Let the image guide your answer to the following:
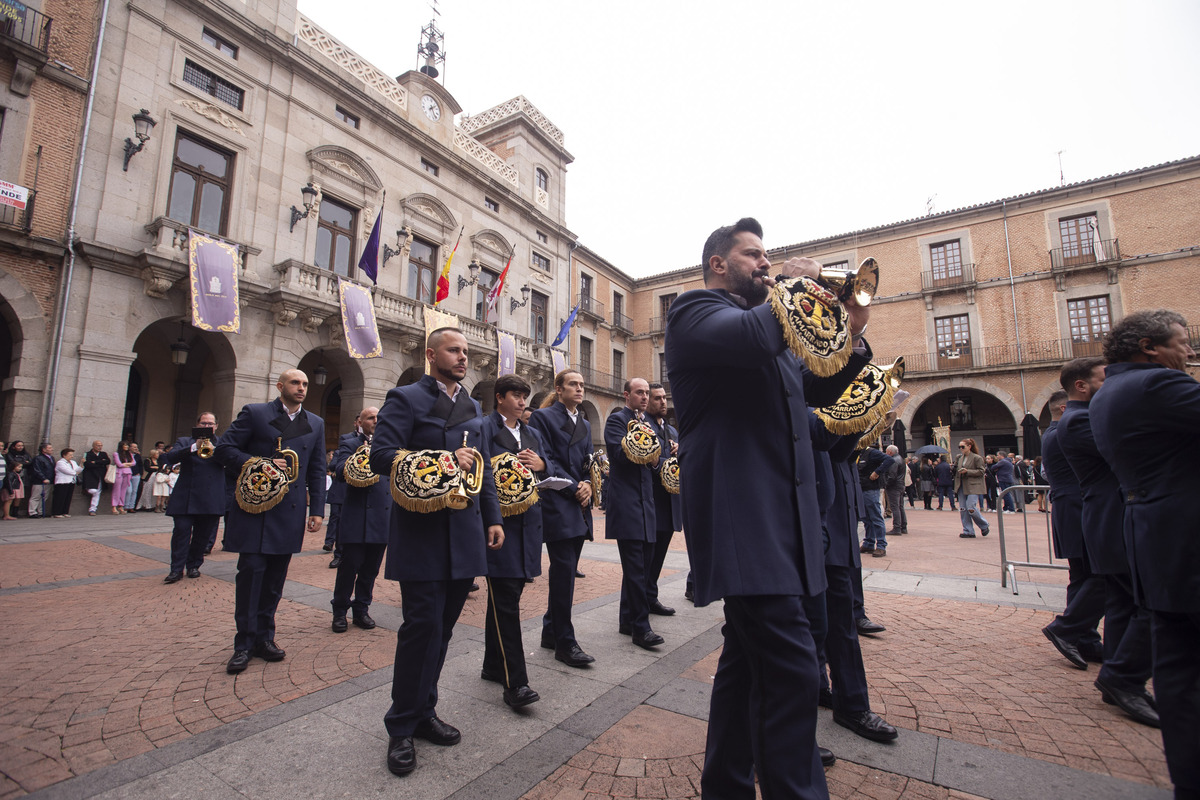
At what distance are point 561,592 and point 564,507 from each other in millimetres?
596

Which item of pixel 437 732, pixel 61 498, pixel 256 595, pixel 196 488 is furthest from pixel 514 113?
pixel 437 732

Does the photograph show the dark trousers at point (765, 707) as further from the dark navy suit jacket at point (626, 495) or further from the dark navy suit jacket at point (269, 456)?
the dark navy suit jacket at point (269, 456)

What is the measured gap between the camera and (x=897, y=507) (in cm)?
1167

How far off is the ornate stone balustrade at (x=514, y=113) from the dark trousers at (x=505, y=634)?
26.2m

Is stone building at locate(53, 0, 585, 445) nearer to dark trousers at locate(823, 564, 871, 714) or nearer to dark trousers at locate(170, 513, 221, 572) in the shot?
dark trousers at locate(170, 513, 221, 572)

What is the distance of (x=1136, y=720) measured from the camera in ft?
9.50

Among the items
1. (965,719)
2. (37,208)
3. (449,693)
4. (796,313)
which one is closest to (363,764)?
(449,693)

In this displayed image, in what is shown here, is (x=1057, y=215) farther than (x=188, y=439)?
Yes

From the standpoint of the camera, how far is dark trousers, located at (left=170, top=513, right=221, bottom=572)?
626cm

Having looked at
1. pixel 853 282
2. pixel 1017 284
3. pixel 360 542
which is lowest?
pixel 360 542

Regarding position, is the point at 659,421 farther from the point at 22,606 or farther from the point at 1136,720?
the point at 22,606

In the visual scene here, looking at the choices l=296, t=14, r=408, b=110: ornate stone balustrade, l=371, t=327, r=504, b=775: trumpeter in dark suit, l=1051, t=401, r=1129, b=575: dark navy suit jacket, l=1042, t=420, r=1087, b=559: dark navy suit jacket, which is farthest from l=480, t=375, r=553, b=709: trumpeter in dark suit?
l=296, t=14, r=408, b=110: ornate stone balustrade

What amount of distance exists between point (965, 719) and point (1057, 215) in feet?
100

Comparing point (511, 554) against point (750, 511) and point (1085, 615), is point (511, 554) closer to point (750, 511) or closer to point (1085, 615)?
point (750, 511)
